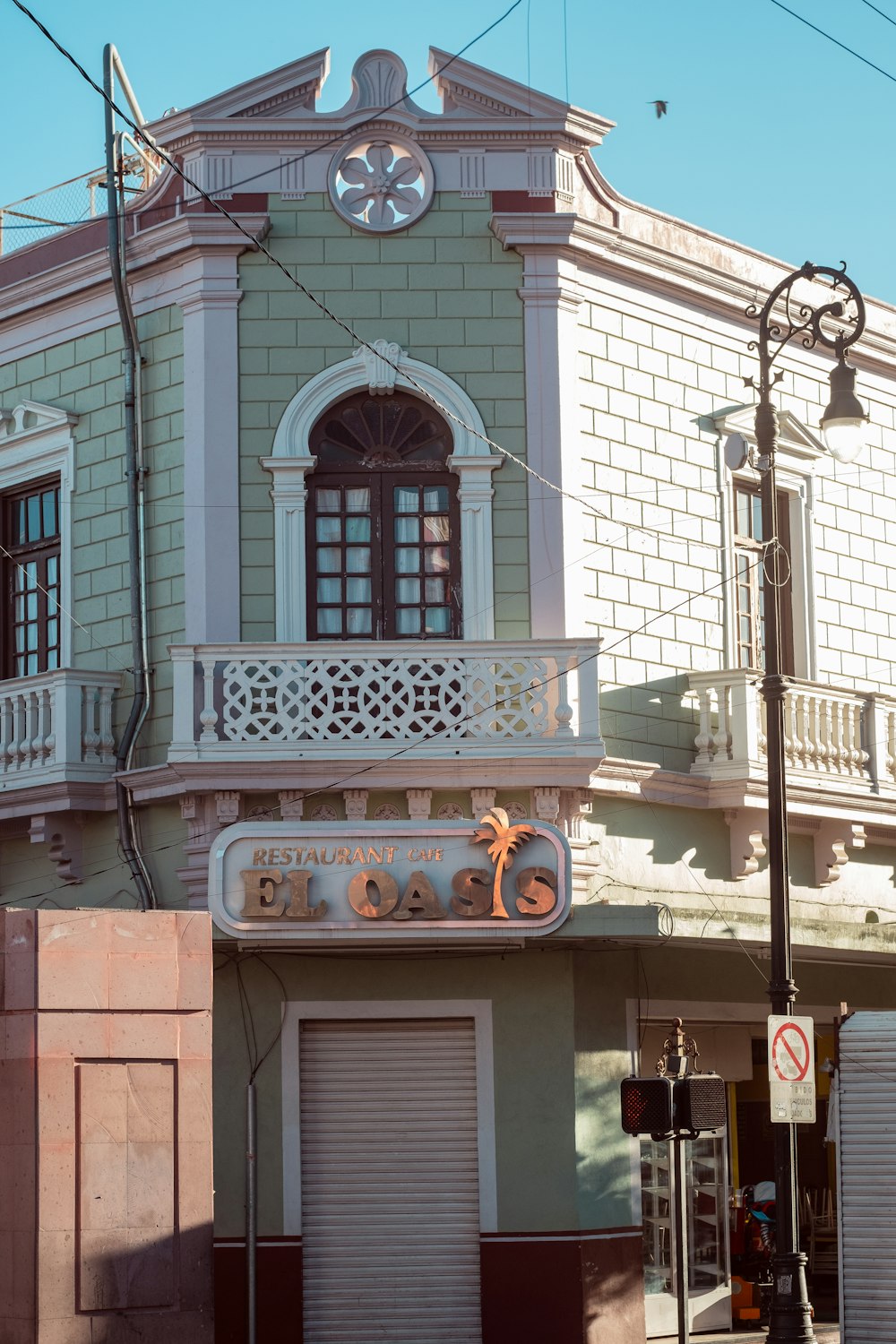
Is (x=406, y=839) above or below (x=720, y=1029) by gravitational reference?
above

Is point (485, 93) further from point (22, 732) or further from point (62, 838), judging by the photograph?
point (62, 838)

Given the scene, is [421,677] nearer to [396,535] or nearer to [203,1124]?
[396,535]

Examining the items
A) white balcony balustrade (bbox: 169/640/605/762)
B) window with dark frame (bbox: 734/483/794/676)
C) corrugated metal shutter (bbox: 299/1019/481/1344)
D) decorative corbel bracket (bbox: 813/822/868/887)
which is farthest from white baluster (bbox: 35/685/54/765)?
decorative corbel bracket (bbox: 813/822/868/887)

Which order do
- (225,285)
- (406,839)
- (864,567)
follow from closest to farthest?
1. (406,839)
2. (225,285)
3. (864,567)

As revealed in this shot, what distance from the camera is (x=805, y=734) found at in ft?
65.0

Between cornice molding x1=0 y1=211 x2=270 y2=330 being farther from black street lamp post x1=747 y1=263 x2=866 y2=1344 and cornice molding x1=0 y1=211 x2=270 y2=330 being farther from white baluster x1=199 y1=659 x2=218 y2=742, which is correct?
black street lamp post x1=747 y1=263 x2=866 y2=1344

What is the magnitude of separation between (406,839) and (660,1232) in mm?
4855

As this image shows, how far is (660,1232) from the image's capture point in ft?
63.4

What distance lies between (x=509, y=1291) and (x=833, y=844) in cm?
564

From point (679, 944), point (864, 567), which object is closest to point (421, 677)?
point (679, 944)

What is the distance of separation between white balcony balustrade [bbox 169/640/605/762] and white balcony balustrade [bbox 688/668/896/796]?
197cm

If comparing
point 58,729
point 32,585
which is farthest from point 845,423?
Result: point 32,585

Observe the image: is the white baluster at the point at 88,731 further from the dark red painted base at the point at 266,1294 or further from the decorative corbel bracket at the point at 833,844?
the decorative corbel bracket at the point at 833,844

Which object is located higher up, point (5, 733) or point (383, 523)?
point (383, 523)
